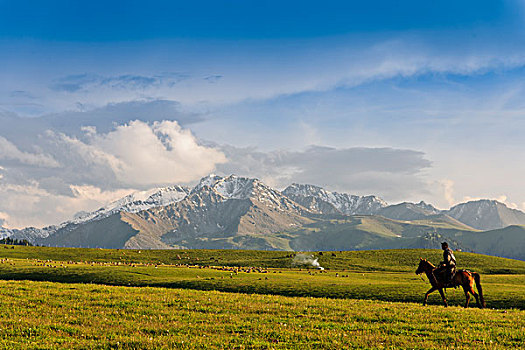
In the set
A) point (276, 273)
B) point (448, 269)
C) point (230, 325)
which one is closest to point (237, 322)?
point (230, 325)

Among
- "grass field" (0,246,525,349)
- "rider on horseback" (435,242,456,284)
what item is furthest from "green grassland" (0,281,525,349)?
"rider on horseback" (435,242,456,284)

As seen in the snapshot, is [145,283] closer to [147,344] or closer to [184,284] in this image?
[184,284]

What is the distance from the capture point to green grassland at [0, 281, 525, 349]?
17.9 metres

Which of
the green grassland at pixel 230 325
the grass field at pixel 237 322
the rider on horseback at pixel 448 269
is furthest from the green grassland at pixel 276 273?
the green grassland at pixel 230 325

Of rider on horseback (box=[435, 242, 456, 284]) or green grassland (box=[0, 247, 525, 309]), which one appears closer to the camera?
rider on horseback (box=[435, 242, 456, 284])

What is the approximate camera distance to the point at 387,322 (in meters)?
23.5

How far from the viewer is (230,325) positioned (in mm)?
21453

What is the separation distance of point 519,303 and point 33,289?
4295cm

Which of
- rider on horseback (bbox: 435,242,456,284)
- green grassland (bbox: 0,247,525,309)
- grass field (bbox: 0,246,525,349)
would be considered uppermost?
rider on horseback (bbox: 435,242,456,284)

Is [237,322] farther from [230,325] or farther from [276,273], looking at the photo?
[276,273]

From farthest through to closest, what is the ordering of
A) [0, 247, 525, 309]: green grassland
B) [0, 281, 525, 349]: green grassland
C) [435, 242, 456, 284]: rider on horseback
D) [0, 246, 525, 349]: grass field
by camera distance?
1. [0, 247, 525, 309]: green grassland
2. [435, 242, 456, 284]: rider on horseback
3. [0, 246, 525, 349]: grass field
4. [0, 281, 525, 349]: green grassland

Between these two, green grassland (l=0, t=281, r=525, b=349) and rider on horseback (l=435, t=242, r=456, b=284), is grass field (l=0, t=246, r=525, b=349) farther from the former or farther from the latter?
rider on horseback (l=435, t=242, r=456, b=284)

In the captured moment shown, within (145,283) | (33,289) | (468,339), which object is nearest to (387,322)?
(468,339)

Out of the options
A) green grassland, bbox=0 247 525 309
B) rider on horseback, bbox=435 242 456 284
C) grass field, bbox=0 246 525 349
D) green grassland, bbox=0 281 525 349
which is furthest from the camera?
green grassland, bbox=0 247 525 309
